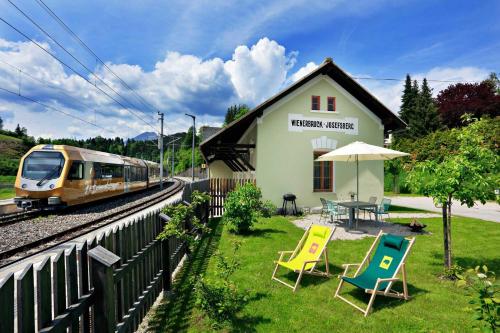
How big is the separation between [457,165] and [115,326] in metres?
5.55

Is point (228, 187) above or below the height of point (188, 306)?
above

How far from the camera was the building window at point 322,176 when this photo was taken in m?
13.5

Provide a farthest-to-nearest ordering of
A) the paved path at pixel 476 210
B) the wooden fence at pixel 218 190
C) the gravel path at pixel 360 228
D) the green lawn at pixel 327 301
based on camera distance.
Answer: the wooden fence at pixel 218 190 < the paved path at pixel 476 210 < the gravel path at pixel 360 228 < the green lawn at pixel 327 301

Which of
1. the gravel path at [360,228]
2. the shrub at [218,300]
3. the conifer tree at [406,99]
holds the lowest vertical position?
the gravel path at [360,228]

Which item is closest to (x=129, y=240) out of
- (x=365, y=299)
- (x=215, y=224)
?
(x=365, y=299)

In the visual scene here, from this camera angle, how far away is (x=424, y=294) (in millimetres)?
4633

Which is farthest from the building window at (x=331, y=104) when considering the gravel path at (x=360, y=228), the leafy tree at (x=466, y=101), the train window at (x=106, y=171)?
the leafy tree at (x=466, y=101)

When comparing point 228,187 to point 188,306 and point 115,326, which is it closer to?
point 188,306

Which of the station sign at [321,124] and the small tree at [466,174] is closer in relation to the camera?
the small tree at [466,174]

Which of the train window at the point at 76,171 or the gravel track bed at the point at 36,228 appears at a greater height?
the train window at the point at 76,171

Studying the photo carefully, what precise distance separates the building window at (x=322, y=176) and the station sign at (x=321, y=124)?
1217 mm

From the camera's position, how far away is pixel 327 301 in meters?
4.40

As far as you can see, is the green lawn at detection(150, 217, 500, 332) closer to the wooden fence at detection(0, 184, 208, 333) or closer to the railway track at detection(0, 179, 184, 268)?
the wooden fence at detection(0, 184, 208, 333)

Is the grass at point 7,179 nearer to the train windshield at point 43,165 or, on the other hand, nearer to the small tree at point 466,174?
the train windshield at point 43,165
